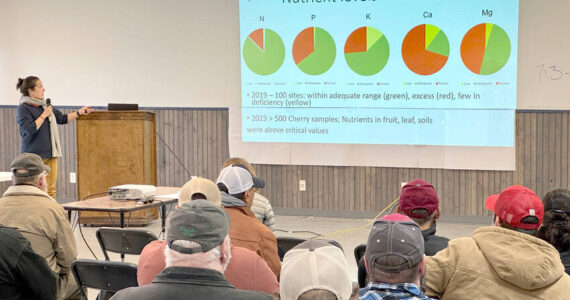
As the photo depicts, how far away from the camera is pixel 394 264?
1822mm

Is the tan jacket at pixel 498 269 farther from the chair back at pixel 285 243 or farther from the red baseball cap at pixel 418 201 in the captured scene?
the chair back at pixel 285 243

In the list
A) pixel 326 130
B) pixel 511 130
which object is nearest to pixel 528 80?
pixel 511 130

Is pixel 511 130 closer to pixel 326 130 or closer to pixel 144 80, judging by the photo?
pixel 326 130

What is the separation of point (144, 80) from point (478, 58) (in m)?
4.10

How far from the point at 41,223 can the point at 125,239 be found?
534 millimetres

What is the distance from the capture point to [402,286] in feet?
5.97

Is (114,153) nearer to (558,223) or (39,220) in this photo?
(39,220)

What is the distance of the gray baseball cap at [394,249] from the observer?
1822mm

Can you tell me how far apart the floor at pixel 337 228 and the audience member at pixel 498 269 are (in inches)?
147

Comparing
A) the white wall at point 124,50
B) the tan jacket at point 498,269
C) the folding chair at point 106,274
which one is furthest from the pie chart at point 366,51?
the tan jacket at point 498,269

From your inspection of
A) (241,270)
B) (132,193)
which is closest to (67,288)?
(241,270)

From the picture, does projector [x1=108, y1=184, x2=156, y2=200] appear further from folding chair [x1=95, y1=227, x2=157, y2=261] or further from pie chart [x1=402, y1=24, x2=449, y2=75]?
pie chart [x1=402, y1=24, x2=449, y2=75]

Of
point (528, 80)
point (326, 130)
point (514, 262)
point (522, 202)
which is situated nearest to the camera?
point (514, 262)

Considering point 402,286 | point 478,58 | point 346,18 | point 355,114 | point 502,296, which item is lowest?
point 502,296
